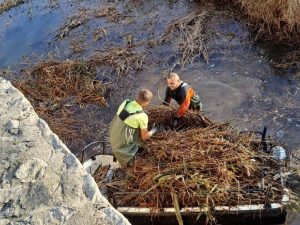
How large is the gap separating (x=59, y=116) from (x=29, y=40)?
382 centimetres

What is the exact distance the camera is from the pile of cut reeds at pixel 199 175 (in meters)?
5.60

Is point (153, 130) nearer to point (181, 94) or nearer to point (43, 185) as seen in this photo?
point (181, 94)

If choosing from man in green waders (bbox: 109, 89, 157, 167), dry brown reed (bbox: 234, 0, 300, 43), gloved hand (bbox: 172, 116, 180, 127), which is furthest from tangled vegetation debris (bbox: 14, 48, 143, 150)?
dry brown reed (bbox: 234, 0, 300, 43)

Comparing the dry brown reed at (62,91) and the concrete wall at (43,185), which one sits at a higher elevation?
the concrete wall at (43,185)

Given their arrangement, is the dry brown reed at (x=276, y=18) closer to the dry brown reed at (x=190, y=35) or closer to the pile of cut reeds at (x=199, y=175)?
the dry brown reed at (x=190, y=35)

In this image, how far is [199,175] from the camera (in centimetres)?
573

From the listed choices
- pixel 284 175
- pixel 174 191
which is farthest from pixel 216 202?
pixel 284 175

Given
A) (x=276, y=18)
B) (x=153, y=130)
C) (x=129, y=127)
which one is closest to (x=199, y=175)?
(x=129, y=127)

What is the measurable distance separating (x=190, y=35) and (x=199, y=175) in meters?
6.04

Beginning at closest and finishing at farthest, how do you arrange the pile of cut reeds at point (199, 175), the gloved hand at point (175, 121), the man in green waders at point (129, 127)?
the pile of cut reeds at point (199, 175) → the man in green waders at point (129, 127) → the gloved hand at point (175, 121)

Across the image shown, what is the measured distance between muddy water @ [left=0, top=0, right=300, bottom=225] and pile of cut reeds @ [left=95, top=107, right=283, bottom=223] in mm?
1210

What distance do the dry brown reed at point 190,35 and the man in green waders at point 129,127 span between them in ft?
15.2

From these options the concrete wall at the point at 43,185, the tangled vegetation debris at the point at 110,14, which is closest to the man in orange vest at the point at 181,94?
the concrete wall at the point at 43,185

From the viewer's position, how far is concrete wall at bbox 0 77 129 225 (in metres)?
3.21
